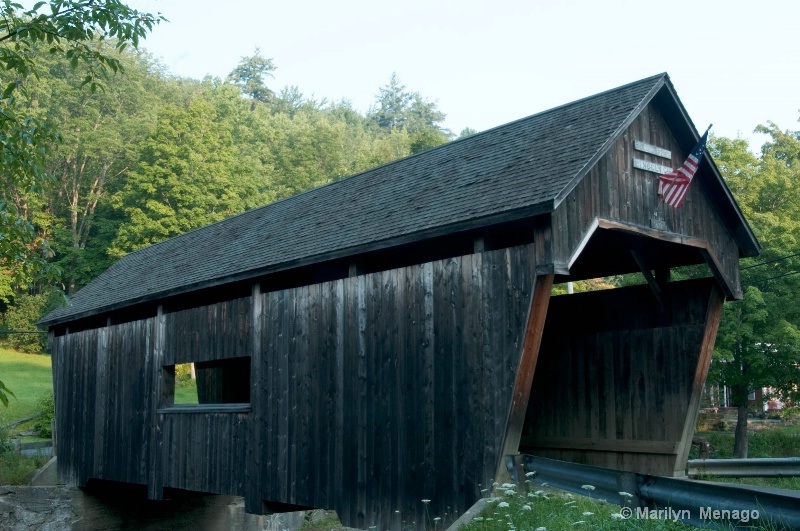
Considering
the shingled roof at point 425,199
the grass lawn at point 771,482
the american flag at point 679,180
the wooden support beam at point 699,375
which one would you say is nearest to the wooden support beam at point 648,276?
the wooden support beam at point 699,375

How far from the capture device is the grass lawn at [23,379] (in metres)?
30.2

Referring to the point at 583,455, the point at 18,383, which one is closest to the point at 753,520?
the point at 583,455

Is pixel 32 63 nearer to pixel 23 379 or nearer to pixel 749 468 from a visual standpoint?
pixel 749 468

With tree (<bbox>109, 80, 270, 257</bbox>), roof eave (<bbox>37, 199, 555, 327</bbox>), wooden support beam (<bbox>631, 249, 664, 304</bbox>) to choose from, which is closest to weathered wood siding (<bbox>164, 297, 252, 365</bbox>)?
roof eave (<bbox>37, 199, 555, 327</bbox>)

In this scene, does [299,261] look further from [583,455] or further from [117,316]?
[117,316]

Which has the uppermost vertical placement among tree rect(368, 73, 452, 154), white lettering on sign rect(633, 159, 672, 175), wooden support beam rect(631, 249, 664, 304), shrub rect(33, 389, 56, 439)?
tree rect(368, 73, 452, 154)

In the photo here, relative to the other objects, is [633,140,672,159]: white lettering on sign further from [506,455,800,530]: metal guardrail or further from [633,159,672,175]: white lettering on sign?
[506,455,800,530]: metal guardrail

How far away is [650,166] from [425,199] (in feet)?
9.06

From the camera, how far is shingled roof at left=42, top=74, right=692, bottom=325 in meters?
9.63

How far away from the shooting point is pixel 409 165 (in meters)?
13.6

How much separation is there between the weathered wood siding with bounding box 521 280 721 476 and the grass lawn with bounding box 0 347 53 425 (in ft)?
69.4

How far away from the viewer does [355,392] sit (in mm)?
11094

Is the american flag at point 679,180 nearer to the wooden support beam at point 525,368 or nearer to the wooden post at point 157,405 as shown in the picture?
the wooden support beam at point 525,368

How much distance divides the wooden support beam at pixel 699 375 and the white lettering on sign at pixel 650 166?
1.77 meters
